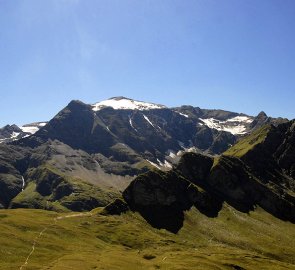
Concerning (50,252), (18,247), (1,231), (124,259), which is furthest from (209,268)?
(1,231)

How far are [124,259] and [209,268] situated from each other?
3782cm

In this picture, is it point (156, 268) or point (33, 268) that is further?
point (156, 268)

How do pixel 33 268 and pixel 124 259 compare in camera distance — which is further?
pixel 124 259

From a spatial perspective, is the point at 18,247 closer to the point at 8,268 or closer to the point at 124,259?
the point at 8,268

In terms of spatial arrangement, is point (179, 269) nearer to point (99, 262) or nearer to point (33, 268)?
point (99, 262)

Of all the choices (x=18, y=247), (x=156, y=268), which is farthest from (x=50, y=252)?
(x=156, y=268)

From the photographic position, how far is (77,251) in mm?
194375

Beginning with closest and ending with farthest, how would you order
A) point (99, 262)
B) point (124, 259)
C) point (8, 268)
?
Result: point (8, 268) → point (99, 262) → point (124, 259)

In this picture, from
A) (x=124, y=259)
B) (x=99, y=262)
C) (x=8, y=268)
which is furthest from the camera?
(x=124, y=259)

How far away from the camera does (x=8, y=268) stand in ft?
486

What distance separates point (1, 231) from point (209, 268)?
95.1 meters

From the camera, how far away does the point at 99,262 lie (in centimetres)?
17475

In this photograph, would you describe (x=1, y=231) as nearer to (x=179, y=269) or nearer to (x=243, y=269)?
(x=179, y=269)

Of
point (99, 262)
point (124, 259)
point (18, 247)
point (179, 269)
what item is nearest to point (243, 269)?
point (179, 269)
